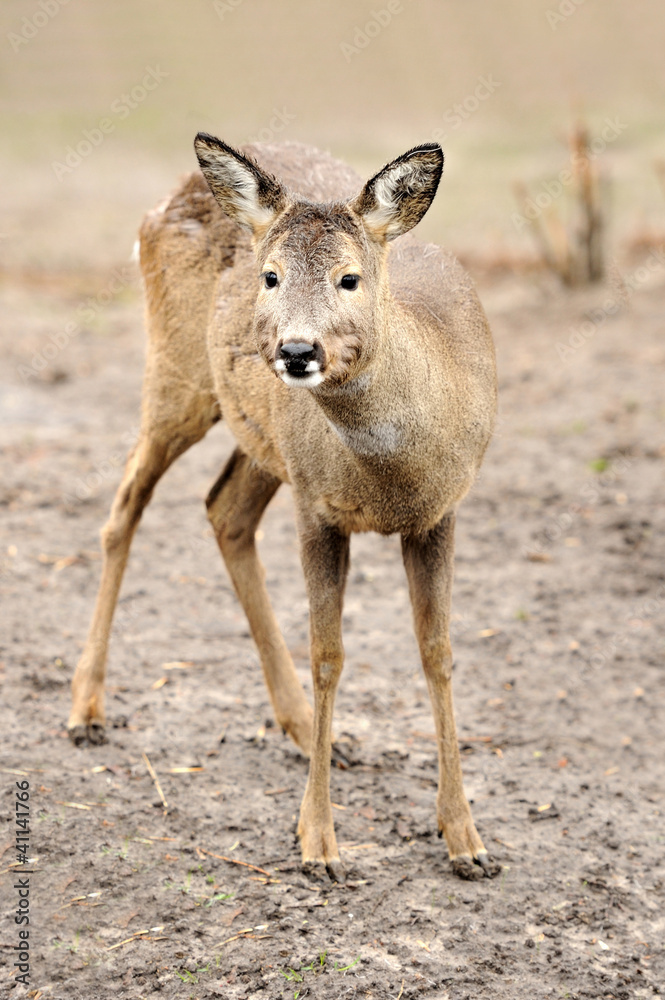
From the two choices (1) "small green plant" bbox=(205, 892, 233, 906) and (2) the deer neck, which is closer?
(2) the deer neck

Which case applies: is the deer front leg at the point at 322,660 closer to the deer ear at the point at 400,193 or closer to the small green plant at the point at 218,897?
the small green plant at the point at 218,897

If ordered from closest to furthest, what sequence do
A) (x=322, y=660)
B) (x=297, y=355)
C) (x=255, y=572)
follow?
(x=297, y=355) → (x=322, y=660) → (x=255, y=572)

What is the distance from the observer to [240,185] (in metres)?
3.77

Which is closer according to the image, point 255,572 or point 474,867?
point 474,867

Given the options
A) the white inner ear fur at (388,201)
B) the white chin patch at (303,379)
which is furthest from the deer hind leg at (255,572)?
the white chin patch at (303,379)

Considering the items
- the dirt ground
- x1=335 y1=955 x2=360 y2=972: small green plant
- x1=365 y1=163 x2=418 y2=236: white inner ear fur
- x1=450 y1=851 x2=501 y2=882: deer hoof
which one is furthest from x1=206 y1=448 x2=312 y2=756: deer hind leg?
x1=365 y1=163 x2=418 y2=236: white inner ear fur

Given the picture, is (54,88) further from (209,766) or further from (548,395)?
(209,766)

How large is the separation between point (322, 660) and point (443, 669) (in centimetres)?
48

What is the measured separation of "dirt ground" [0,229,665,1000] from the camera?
375 centimetres

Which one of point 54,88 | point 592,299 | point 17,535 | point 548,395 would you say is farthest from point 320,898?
point 54,88

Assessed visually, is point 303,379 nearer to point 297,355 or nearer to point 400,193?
point 297,355

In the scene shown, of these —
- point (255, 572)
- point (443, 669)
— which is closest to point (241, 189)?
point (443, 669)

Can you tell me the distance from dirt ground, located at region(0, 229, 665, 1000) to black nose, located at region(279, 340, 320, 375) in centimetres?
192

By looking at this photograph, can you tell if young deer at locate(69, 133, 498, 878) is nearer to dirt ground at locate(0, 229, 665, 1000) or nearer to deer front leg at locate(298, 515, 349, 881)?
deer front leg at locate(298, 515, 349, 881)
